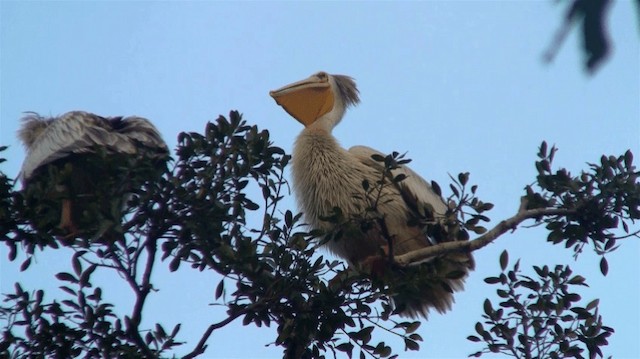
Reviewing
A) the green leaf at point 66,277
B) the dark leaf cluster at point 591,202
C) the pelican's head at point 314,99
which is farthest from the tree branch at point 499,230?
the pelican's head at point 314,99

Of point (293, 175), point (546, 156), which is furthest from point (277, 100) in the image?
point (546, 156)

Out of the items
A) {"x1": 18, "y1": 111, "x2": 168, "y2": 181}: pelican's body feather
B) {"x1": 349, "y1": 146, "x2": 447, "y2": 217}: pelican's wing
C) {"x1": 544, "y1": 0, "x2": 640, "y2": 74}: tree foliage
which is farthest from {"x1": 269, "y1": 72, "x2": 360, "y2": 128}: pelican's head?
{"x1": 544, "y1": 0, "x2": 640, "y2": 74}: tree foliage

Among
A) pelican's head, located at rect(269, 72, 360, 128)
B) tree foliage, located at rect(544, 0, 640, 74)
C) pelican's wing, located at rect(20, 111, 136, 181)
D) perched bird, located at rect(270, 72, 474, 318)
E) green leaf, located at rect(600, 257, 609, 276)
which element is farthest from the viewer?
pelican's head, located at rect(269, 72, 360, 128)

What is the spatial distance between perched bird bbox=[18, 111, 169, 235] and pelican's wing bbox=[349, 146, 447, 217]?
61.6 inches

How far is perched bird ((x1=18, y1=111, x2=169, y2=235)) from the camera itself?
12.2 feet

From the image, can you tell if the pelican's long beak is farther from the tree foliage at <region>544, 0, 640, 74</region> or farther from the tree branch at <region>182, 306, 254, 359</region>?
the tree foliage at <region>544, 0, 640, 74</region>

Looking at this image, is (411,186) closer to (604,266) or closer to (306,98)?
(306,98)

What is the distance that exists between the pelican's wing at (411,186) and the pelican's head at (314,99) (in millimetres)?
537

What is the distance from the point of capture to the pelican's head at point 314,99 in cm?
637

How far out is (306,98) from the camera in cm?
644

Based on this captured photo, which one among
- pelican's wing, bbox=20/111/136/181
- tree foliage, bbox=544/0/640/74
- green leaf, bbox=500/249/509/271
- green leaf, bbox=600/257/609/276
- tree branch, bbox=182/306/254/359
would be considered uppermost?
pelican's wing, bbox=20/111/136/181

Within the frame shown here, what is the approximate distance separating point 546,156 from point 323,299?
62.5 inches

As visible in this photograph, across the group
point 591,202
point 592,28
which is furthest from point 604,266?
point 592,28

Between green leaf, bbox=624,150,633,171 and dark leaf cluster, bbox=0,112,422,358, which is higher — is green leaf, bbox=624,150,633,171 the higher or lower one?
the higher one
